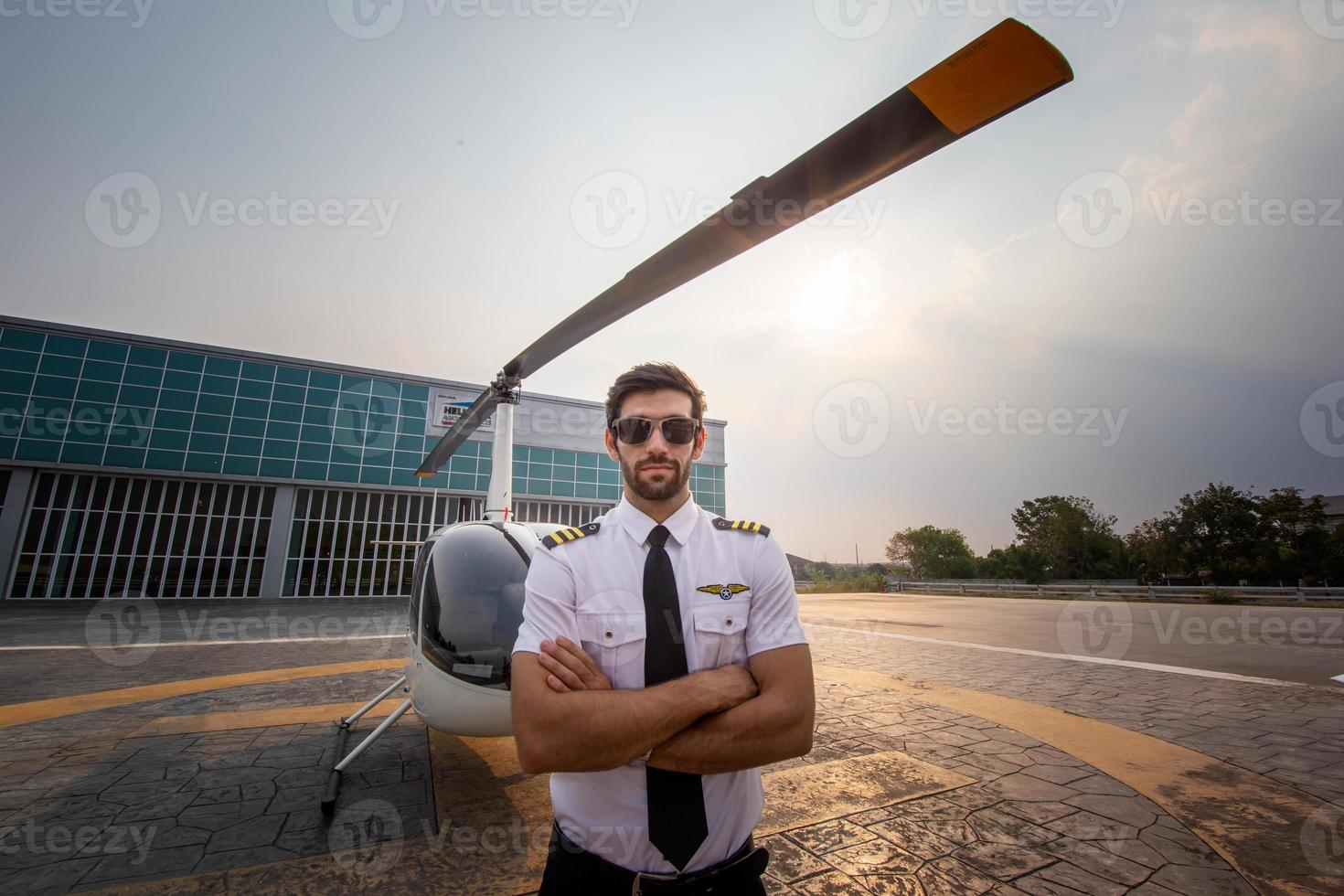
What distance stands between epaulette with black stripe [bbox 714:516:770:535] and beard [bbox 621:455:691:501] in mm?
234

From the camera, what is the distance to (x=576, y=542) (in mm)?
1765

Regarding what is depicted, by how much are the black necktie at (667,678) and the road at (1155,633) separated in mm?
9996

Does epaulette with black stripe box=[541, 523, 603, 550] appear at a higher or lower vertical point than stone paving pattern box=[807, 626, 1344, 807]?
higher

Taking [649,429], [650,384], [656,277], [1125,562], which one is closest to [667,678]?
[649,429]

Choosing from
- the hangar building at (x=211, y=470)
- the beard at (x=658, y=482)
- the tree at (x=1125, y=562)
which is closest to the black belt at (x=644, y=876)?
the beard at (x=658, y=482)

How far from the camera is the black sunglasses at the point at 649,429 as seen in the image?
1819mm

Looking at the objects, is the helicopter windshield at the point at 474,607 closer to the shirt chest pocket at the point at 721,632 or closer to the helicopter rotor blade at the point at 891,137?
the shirt chest pocket at the point at 721,632

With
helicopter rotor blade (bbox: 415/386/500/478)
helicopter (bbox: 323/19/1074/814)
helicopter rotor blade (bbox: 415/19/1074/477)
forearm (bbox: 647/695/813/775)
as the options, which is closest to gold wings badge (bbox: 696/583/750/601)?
forearm (bbox: 647/695/813/775)

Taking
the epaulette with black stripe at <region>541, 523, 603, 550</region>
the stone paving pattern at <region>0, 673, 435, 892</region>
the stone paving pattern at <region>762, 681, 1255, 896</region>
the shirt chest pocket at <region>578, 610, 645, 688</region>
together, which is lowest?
the stone paving pattern at <region>762, 681, 1255, 896</region>

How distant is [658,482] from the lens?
177 cm

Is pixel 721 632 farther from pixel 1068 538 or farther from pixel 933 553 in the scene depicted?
pixel 933 553

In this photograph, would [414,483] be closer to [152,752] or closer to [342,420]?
[342,420]

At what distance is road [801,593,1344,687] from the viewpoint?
27.3 ft

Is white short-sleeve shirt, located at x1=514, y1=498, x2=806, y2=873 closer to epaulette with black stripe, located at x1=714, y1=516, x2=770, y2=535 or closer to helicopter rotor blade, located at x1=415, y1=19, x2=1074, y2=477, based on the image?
epaulette with black stripe, located at x1=714, y1=516, x2=770, y2=535
